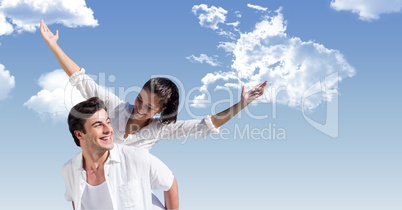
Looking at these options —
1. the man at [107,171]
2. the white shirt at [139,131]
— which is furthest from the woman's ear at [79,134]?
the white shirt at [139,131]

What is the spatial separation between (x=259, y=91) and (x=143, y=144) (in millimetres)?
1463

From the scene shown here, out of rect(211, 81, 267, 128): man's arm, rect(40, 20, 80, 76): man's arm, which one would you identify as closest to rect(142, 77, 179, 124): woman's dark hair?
rect(211, 81, 267, 128): man's arm

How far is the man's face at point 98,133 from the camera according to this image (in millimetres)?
4469

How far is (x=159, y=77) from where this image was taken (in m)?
5.68

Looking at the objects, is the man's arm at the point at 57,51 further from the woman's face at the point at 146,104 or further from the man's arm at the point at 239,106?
the man's arm at the point at 239,106

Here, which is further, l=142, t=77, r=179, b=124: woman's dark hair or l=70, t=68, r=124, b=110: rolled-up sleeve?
l=70, t=68, r=124, b=110: rolled-up sleeve

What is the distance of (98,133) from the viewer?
4.47 metres

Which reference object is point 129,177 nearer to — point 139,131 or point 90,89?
point 139,131

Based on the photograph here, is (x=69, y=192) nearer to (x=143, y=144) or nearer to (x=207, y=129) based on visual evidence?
(x=143, y=144)

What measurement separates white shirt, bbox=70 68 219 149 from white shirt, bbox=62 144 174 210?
1236 millimetres

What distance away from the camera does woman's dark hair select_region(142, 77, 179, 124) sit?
5.54 metres

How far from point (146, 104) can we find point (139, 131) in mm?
471

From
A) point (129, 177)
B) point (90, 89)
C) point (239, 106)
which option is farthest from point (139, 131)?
point (129, 177)

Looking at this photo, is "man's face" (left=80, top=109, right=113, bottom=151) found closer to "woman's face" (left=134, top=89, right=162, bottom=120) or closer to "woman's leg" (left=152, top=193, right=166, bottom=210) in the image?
"woman's leg" (left=152, top=193, right=166, bottom=210)
